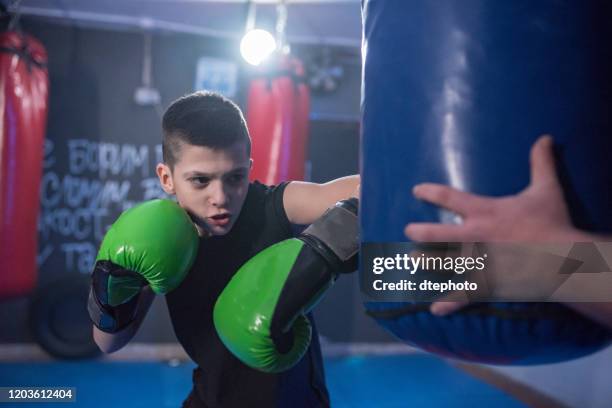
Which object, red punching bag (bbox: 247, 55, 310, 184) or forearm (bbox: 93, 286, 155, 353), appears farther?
red punching bag (bbox: 247, 55, 310, 184)

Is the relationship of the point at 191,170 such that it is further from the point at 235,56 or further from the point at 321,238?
the point at 235,56

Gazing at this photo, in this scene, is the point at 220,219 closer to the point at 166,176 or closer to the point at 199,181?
the point at 199,181

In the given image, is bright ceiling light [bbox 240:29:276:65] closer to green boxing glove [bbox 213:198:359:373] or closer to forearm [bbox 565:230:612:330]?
green boxing glove [bbox 213:198:359:373]

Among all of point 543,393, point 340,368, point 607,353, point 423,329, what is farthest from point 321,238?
point 340,368

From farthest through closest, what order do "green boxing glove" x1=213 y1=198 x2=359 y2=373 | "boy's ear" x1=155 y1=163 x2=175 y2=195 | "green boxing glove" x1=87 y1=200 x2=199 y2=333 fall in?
"boy's ear" x1=155 y1=163 x2=175 y2=195
"green boxing glove" x1=87 y1=200 x2=199 y2=333
"green boxing glove" x1=213 y1=198 x2=359 y2=373

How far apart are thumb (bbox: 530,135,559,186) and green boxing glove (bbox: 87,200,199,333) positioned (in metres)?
0.59

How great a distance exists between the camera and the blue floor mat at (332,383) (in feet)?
8.54

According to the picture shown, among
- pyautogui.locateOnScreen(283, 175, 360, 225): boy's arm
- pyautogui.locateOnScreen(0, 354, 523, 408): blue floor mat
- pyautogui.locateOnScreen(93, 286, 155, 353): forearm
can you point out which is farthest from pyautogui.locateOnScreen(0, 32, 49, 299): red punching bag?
pyautogui.locateOnScreen(283, 175, 360, 225): boy's arm

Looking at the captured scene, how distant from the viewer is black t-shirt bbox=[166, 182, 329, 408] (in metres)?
1.09

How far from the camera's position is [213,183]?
3.17 ft

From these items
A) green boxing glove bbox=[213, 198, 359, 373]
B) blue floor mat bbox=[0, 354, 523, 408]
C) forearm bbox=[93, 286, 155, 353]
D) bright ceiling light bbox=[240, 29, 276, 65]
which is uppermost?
bright ceiling light bbox=[240, 29, 276, 65]

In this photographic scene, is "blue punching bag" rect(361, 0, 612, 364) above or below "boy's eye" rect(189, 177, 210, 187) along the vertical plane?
above

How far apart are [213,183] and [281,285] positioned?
0.31 metres

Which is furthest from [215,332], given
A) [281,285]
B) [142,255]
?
[281,285]
